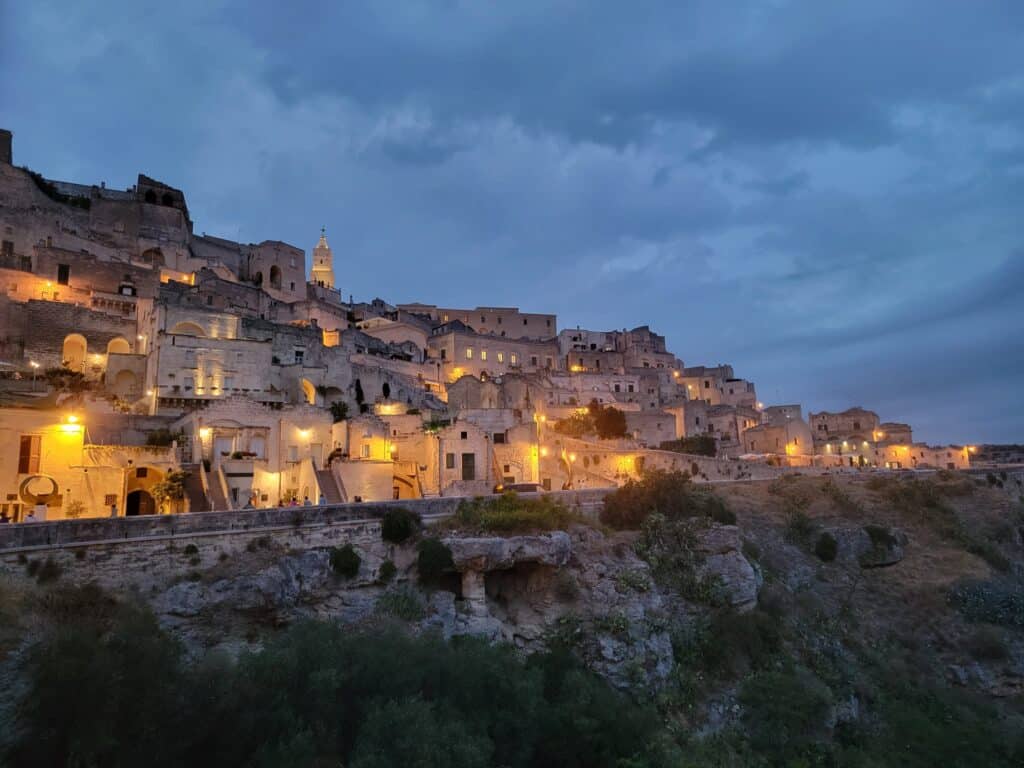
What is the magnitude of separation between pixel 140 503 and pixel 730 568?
83.7 ft

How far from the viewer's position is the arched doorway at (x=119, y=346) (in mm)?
39562

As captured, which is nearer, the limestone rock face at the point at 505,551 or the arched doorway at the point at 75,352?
→ the limestone rock face at the point at 505,551

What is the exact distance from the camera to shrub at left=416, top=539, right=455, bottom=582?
21.9 m

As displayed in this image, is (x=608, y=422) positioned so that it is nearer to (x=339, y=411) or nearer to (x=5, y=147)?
(x=339, y=411)

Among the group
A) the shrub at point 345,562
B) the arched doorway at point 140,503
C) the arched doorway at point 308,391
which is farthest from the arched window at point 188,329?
the shrub at point 345,562

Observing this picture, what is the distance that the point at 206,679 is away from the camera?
12.5 metres

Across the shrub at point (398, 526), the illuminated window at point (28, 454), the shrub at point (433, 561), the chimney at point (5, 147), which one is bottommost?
the shrub at point (433, 561)

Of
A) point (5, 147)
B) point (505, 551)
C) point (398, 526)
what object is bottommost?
point (505, 551)

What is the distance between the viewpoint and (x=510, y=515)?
24547 millimetres

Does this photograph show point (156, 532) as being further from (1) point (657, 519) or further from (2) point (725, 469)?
(2) point (725, 469)

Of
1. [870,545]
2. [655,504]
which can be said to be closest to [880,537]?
[870,545]

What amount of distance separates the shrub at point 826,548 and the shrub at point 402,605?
853 inches

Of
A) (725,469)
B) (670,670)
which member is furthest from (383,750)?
(725,469)

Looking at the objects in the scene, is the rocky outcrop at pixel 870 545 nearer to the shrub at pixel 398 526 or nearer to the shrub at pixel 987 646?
the shrub at pixel 987 646
